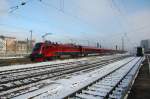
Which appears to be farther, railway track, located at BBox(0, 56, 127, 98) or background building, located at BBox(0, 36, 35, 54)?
background building, located at BBox(0, 36, 35, 54)

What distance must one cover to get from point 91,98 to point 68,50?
1272 inches

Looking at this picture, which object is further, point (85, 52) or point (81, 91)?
point (85, 52)

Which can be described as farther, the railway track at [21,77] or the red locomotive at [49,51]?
the red locomotive at [49,51]

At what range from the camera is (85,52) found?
52.0 m

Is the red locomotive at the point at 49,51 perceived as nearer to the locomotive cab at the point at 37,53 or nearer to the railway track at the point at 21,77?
the locomotive cab at the point at 37,53

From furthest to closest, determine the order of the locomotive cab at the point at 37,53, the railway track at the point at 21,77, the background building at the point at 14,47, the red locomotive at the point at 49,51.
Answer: the background building at the point at 14,47 → the red locomotive at the point at 49,51 → the locomotive cab at the point at 37,53 → the railway track at the point at 21,77

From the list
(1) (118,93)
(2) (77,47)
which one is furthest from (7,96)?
(2) (77,47)

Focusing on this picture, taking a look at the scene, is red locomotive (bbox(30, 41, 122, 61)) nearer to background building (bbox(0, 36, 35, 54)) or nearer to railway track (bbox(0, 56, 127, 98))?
railway track (bbox(0, 56, 127, 98))


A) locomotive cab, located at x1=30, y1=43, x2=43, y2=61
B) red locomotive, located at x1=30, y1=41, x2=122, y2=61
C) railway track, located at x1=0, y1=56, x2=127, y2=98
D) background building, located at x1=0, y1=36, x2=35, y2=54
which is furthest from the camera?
background building, located at x1=0, y1=36, x2=35, y2=54

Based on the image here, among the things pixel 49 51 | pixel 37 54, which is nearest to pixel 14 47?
pixel 49 51

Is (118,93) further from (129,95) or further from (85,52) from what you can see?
(85,52)

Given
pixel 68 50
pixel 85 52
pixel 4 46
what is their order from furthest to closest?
pixel 4 46 → pixel 85 52 → pixel 68 50

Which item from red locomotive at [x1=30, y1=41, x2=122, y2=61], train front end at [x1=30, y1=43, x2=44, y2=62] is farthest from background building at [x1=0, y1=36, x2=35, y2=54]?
train front end at [x1=30, y1=43, x2=44, y2=62]

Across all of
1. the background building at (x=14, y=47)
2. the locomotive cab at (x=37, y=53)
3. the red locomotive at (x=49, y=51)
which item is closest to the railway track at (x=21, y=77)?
the locomotive cab at (x=37, y=53)
